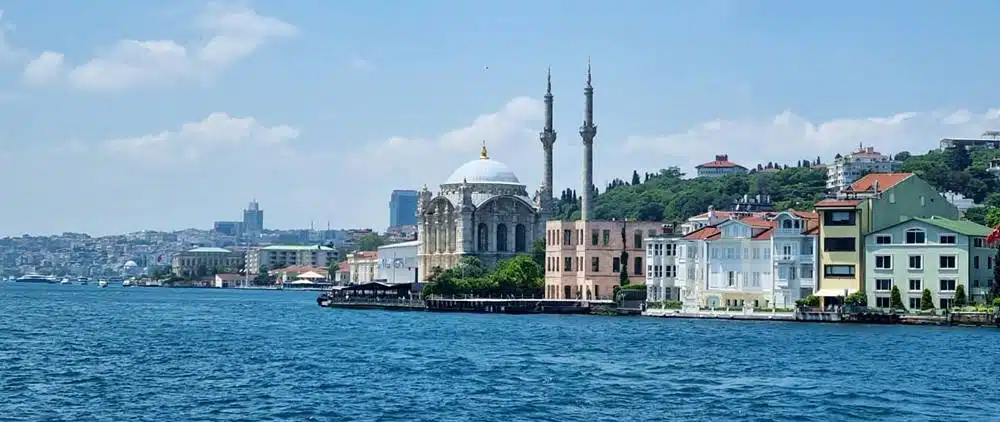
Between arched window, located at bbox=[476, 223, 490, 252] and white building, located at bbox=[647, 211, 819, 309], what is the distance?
4399cm

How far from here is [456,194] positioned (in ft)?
467

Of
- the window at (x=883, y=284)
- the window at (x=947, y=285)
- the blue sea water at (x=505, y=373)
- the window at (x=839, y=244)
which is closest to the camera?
the blue sea water at (x=505, y=373)

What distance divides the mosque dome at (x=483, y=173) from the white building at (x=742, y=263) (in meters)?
49.1

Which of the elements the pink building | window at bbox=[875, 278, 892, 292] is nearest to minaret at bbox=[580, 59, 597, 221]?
the pink building

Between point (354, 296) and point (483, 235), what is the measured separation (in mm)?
23844

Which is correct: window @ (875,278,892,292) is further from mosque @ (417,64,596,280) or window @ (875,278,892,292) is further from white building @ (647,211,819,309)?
mosque @ (417,64,596,280)

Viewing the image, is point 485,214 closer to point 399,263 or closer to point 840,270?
point 399,263

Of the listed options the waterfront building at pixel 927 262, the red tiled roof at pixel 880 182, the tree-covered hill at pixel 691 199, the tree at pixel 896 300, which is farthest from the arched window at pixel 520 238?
the tree at pixel 896 300

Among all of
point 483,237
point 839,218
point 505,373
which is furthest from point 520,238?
point 505,373

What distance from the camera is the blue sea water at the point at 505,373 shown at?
38.3 meters

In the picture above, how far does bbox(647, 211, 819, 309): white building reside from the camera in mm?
82125

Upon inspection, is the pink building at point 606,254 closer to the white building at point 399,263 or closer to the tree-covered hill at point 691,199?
the white building at point 399,263

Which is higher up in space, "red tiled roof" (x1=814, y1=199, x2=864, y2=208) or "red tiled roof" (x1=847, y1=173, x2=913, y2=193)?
"red tiled roof" (x1=847, y1=173, x2=913, y2=193)

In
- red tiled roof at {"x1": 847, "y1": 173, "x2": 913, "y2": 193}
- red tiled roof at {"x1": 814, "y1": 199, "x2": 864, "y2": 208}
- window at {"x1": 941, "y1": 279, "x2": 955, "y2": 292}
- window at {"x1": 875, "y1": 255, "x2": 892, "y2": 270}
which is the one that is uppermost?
red tiled roof at {"x1": 847, "y1": 173, "x2": 913, "y2": 193}
